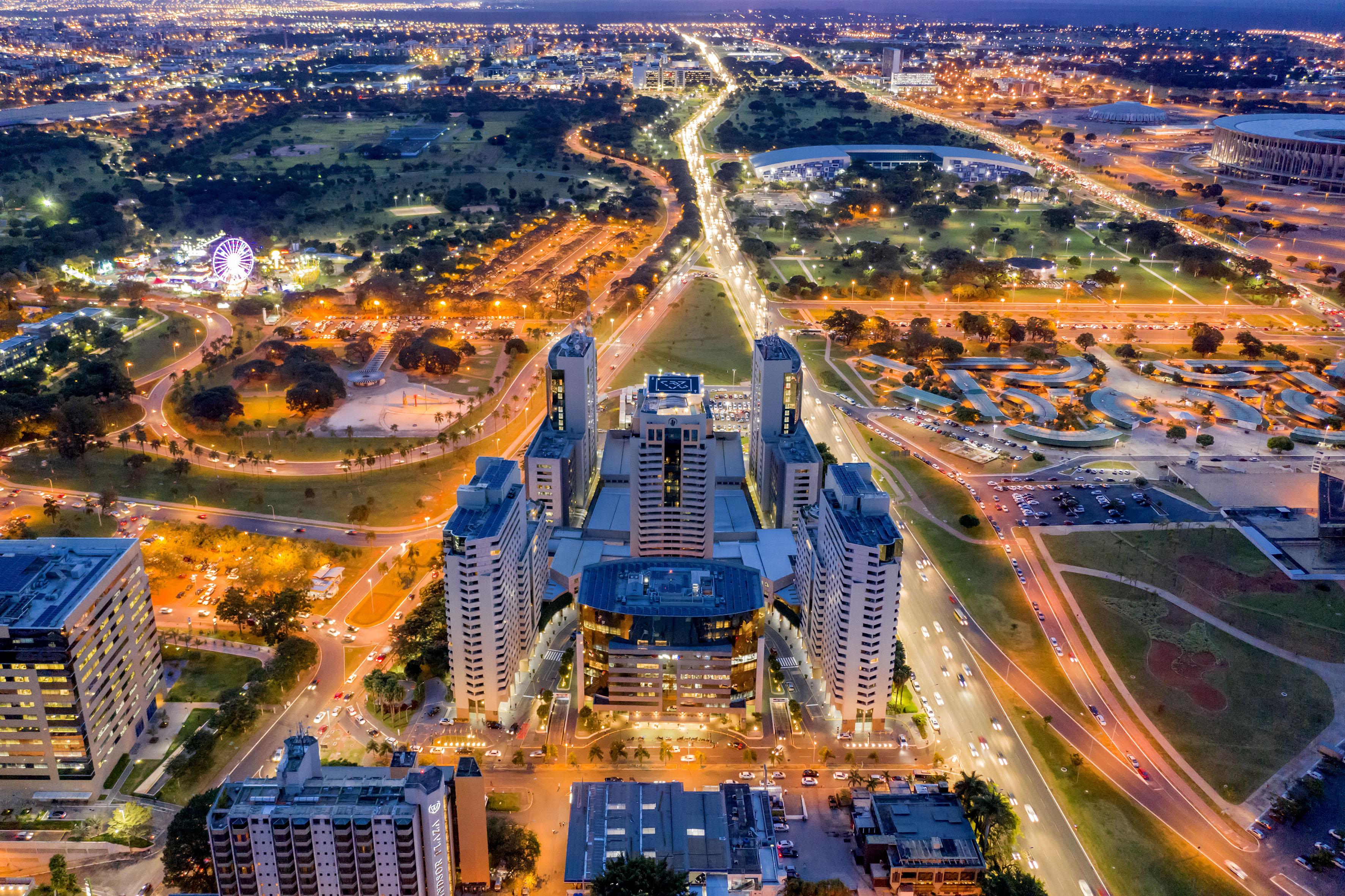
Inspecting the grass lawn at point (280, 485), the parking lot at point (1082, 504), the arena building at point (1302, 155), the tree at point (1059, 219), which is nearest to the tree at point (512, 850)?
the grass lawn at point (280, 485)

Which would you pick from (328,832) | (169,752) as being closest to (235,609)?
(169,752)

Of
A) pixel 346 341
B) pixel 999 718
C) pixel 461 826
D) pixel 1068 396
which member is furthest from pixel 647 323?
pixel 461 826

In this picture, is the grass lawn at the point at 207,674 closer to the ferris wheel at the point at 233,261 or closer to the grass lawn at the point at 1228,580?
the grass lawn at the point at 1228,580

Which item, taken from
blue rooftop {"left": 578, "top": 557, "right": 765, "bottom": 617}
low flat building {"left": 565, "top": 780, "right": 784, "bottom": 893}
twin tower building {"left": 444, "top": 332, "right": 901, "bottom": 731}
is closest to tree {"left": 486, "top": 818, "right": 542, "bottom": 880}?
low flat building {"left": 565, "top": 780, "right": 784, "bottom": 893}

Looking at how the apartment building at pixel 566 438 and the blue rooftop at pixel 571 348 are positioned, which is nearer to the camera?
the apartment building at pixel 566 438

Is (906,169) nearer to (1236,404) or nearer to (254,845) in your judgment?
(1236,404)

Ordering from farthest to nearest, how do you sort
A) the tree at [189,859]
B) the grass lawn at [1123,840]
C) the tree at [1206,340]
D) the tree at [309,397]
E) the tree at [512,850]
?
the tree at [1206,340] < the tree at [309,397] < the grass lawn at [1123,840] < the tree at [512,850] < the tree at [189,859]

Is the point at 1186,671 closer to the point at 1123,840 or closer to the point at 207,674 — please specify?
the point at 1123,840
